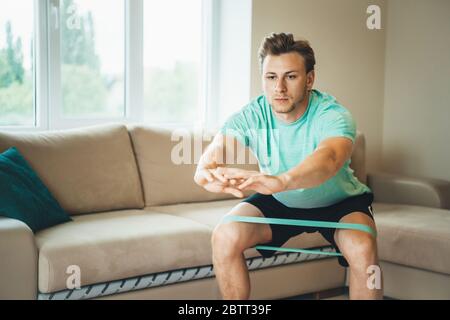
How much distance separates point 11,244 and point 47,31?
1541 millimetres

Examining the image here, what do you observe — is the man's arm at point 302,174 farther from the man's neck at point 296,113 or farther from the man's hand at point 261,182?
the man's neck at point 296,113

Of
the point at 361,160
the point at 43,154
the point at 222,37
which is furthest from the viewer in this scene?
the point at 222,37


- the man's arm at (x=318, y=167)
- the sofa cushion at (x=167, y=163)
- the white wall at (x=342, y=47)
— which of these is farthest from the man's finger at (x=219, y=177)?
the white wall at (x=342, y=47)

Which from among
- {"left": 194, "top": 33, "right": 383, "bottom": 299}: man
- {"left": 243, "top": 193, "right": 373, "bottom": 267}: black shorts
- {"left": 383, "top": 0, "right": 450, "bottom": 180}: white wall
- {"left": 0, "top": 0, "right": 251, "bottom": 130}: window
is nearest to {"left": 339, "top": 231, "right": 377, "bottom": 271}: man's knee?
{"left": 194, "top": 33, "right": 383, "bottom": 299}: man

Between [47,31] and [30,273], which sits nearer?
[30,273]

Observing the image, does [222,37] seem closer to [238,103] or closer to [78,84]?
[238,103]

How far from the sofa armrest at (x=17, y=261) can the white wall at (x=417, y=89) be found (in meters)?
2.83

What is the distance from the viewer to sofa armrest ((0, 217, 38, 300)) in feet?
7.55

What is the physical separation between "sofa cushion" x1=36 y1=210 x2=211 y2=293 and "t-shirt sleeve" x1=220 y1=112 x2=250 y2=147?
0.52m

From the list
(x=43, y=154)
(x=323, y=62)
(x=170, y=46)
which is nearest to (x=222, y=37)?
(x=170, y=46)

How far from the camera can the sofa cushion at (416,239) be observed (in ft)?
9.82

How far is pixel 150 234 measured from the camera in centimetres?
271

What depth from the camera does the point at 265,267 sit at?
10.2 feet
